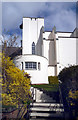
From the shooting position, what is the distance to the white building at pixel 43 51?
2008cm

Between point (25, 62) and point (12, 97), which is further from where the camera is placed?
point (25, 62)

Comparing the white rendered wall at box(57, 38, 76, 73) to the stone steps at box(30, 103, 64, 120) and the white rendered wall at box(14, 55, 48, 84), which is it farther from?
the stone steps at box(30, 103, 64, 120)

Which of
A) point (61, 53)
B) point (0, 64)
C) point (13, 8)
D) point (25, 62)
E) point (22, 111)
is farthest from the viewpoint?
point (61, 53)

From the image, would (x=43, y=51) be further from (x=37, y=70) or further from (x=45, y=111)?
(x=45, y=111)

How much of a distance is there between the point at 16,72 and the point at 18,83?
2.35 feet

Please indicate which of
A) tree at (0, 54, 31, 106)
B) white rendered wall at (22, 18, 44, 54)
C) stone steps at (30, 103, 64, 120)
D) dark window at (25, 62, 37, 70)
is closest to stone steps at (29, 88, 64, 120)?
stone steps at (30, 103, 64, 120)

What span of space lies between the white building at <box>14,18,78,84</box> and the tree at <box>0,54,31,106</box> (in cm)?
1019

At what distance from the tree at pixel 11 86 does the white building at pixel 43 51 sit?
10.2 meters

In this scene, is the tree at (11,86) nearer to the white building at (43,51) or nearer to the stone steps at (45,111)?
the stone steps at (45,111)

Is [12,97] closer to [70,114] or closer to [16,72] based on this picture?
[16,72]

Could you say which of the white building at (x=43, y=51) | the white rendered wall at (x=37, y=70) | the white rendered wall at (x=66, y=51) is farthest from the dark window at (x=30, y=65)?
the white rendered wall at (x=66, y=51)

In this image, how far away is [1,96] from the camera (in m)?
7.80

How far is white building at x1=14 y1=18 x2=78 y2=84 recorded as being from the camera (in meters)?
20.1

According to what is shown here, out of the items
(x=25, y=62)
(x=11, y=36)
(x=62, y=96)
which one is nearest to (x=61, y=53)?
(x=25, y=62)
